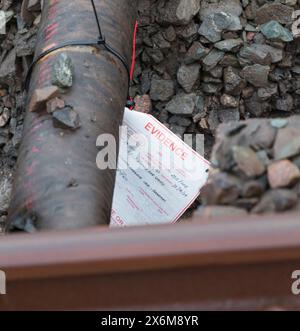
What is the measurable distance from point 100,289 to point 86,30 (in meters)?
1.26

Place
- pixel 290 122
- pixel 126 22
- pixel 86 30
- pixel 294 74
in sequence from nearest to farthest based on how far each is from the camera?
pixel 290 122 → pixel 86 30 → pixel 126 22 → pixel 294 74

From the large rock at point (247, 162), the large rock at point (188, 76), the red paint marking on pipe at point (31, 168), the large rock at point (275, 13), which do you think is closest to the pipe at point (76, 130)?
the red paint marking on pipe at point (31, 168)

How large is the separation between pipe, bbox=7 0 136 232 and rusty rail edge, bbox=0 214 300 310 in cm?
34

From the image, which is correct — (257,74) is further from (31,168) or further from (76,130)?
(31,168)

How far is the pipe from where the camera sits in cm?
210

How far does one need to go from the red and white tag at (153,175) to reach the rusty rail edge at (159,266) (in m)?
1.26

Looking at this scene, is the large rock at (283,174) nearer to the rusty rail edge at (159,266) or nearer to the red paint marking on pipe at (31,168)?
the rusty rail edge at (159,266)

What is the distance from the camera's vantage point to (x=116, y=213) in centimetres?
305

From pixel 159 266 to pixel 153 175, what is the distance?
57.6 inches

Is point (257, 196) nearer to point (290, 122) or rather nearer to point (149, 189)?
point (290, 122)

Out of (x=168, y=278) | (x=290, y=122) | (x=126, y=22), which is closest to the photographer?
(x=168, y=278)

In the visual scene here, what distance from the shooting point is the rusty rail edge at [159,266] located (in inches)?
61.2

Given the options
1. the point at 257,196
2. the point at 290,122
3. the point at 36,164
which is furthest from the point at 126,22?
the point at 257,196

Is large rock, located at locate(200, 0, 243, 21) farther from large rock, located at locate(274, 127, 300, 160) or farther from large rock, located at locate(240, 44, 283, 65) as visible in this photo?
large rock, located at locate(274, 127, 300, 160)
